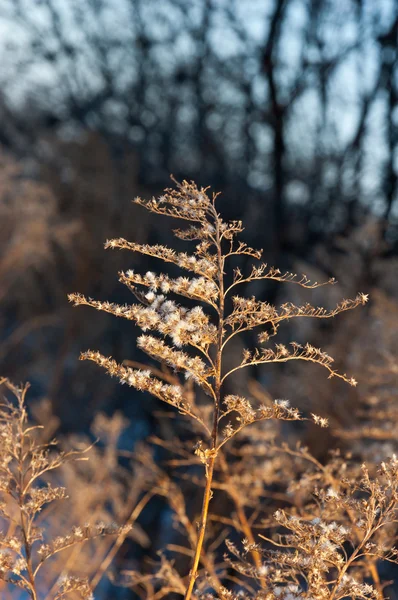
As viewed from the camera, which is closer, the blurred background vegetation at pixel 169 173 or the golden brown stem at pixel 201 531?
the golden brown stem at pixel 201 531

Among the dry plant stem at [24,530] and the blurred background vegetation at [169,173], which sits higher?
the blurred background vegetation at [169,173]

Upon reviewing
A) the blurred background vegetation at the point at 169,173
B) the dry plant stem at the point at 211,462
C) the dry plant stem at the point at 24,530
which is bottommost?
the dry plant stem at the point at 24,530

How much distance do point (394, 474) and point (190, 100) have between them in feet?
36.4

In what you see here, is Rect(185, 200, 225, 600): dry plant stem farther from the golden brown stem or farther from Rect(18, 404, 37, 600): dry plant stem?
Rect(18, 404, 37, 600): dry plant stem

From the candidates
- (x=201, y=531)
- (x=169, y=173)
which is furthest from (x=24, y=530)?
(x=169, y=173)

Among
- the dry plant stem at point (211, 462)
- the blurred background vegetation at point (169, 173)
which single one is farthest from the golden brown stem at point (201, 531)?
the blurred background vegetation at point (169, 173)

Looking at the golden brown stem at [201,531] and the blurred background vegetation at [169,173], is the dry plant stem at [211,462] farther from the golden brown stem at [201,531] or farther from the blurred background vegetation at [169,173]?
the blurred background vegetation at [169,173]

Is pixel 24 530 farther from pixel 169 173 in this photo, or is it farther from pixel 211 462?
pixel 169 173

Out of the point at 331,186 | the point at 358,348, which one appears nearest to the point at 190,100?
the point at 331,186

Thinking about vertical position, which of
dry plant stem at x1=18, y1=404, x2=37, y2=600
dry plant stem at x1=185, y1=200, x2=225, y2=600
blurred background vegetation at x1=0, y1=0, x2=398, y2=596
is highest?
blurred background vegetation at x1=0, y1=0, x2=398, y2=596

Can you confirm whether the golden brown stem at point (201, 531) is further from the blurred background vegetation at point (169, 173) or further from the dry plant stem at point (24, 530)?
the blurred background vegetation at point (169, 173)

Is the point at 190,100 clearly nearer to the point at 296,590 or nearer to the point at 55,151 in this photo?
the point at 55,151

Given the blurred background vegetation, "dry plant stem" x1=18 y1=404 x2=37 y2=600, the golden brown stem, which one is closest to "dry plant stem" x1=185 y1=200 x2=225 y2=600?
the golden brown stem

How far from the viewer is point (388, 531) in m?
2.29
